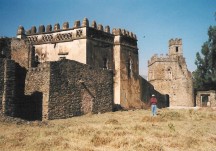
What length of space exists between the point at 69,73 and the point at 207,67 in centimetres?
2731

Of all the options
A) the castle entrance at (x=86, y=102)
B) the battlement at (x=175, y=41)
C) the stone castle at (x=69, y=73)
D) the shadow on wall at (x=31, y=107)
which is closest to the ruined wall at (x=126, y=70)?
the stone castle at (x=69, y=73)

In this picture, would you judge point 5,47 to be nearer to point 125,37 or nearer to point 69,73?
point 69,73

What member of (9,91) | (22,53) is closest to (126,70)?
(22,53)

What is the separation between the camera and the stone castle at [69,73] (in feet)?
55.8

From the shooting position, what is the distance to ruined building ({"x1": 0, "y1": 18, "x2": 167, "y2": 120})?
16984 millimetres

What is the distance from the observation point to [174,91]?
44.1 m

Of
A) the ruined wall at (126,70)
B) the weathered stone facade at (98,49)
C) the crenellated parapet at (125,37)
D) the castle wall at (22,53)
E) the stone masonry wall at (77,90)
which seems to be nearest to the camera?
the stone masonry wall at (77,90)

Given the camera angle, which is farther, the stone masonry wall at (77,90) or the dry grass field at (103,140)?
the stone masonry wall at (77,90)

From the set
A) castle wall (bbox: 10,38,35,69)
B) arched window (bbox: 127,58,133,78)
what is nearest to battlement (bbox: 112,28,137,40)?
arched window (bbox: 127,58,133,78)

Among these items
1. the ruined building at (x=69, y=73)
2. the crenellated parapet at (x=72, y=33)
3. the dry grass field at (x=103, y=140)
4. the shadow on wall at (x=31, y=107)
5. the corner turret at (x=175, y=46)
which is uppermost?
the corner turret at (x=175, y=46)

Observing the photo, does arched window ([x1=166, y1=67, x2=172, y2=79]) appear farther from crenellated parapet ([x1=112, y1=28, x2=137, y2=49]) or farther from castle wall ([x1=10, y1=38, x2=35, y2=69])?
castle wall ([x1=10, y1=38, x2=35, y2=69])

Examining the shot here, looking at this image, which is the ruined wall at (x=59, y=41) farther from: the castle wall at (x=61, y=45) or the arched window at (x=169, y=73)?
the arched window at (x=169, y=73)

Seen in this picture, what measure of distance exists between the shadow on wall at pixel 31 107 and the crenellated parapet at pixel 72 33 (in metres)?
8.03

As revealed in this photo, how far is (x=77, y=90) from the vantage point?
62.4 ft
